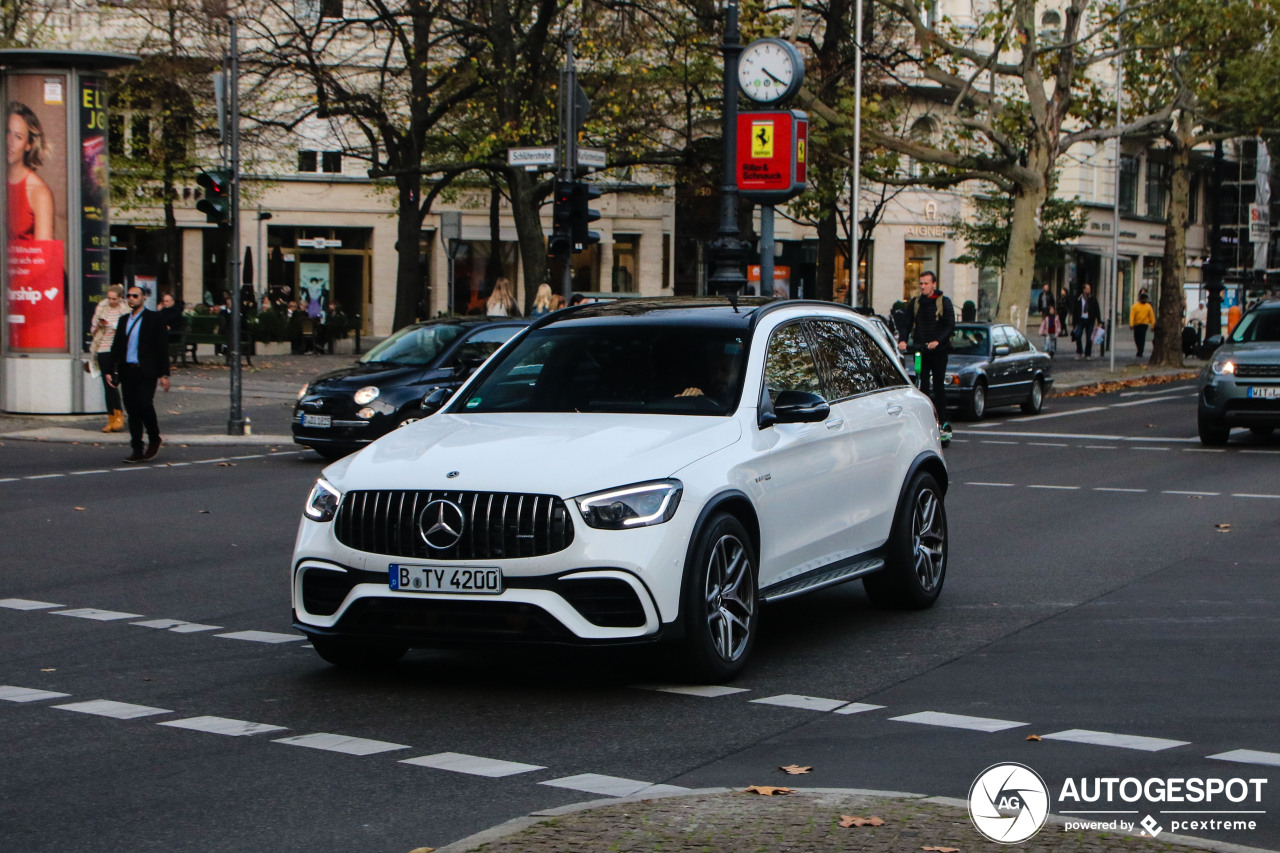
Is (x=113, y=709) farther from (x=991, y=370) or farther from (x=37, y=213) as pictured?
(x=991, y=370)

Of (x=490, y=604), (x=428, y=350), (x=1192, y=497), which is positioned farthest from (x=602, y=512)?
(x=428, y=350)

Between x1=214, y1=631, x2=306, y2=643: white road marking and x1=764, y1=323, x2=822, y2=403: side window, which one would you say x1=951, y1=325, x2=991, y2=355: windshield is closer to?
x1=764, y1=323, x2=822, y2=403: side window

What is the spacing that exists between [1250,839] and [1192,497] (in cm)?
1049

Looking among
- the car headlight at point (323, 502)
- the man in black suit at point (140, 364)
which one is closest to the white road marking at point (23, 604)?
the car headlight at point (323, 502)

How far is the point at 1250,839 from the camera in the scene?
5.03 metres

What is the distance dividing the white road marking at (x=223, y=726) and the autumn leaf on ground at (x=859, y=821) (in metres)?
2.49

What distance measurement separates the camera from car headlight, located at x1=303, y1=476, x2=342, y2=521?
718 cm

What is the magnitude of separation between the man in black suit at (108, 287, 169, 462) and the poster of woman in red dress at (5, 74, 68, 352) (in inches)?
201

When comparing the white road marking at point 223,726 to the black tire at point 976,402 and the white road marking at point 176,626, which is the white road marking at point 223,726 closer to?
the white road marking at point 176,626

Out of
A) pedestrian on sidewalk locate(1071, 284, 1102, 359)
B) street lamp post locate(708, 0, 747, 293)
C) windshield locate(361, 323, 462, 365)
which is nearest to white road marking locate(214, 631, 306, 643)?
windshield locate(361, 323, 462, 365)

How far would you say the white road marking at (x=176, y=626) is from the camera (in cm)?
873

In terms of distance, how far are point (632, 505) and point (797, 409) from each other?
120 cm

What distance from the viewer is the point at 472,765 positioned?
19.5 feet

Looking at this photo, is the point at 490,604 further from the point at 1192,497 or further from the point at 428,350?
the point at 428,350
